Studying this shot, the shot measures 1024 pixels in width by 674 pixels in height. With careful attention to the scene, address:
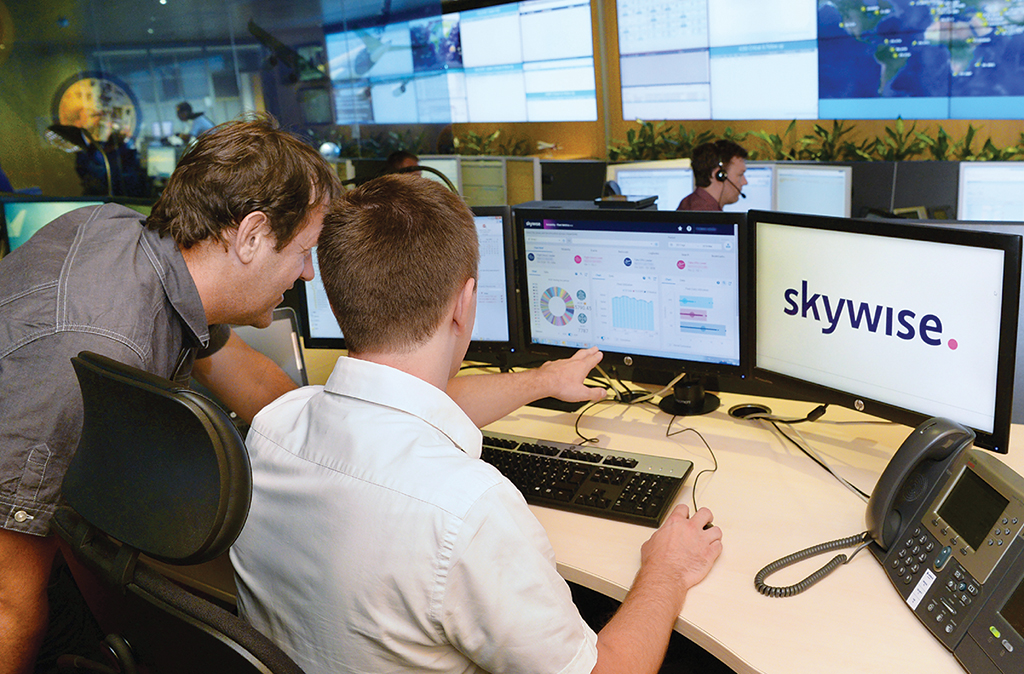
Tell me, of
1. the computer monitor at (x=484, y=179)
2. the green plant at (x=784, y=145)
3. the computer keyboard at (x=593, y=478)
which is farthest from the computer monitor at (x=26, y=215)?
the green plant at (x=784, y=145)

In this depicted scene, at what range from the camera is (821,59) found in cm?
542

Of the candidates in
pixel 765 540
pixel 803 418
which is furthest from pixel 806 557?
pixel 803 418

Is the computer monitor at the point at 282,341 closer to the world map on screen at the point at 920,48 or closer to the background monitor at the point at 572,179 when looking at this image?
the background monitor at the point at 572,179

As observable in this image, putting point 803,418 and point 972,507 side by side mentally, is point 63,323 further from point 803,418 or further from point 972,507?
point 803,418

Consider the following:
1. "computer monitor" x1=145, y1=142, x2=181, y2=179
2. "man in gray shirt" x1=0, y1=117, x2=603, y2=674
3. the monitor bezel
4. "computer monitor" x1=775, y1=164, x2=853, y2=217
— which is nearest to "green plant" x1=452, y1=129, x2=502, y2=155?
"computer monitor" x1=145, y1=142, x2=181, y2=179

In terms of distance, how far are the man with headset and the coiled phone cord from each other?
113 inches

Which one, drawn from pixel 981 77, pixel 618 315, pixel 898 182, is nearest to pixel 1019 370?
pixel 618 315

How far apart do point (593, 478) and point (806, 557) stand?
1.30 feet

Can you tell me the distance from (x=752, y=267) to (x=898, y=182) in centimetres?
251

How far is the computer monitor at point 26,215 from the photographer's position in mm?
2990

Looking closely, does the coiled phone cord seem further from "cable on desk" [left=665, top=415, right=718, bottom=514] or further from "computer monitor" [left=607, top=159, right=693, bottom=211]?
"computer monitor" [left=607, top=159, right=693, bottom=211]

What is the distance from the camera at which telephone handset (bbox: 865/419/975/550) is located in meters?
1.08

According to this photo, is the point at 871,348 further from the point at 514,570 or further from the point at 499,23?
the point at 499,23

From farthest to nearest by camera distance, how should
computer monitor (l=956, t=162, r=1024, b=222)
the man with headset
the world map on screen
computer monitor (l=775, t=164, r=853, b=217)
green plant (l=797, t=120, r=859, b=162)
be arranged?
green plant (l=797, t=120, r=859, b=162) < the world map on screen < the man with headset < computer monitor (l=775, t=164, r=853, b=217) < computer monitor (l=956, t=162, r=1024, b=222)
